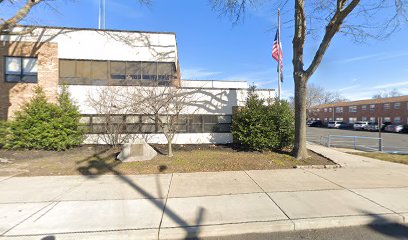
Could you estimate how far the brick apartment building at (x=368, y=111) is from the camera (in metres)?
42.8

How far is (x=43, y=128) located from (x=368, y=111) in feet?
203

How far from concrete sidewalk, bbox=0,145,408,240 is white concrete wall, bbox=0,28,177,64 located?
8736mm

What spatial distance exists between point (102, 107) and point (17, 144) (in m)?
4.15

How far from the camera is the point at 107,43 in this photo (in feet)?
42.5

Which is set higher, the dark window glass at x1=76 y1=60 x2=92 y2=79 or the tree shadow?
the dark window glass at x1=76 y1=60 x2=92 y2=79

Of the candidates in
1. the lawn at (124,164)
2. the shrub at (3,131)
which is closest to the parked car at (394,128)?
the lawn at (124,164)

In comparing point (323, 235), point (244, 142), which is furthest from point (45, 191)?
point (244, 142)

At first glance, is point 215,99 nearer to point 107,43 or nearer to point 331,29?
point 331,29

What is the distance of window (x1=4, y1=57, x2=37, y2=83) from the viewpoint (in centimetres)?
1204

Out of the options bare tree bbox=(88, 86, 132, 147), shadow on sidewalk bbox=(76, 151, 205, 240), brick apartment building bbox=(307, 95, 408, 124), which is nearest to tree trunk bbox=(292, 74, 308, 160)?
shadow on sidewalk bbox=(76, 151, 205, 240)

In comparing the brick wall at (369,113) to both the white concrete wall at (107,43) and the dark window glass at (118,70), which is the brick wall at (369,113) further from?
the dark window glass at (118,70)

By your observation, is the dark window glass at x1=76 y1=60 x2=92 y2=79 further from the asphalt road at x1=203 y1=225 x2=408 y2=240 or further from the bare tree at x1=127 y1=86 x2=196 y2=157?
the asphalt road at x1=203 y1=225 x2=408 y2=240

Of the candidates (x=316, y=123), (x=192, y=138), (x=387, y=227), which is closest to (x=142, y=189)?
(x=387, y=227)

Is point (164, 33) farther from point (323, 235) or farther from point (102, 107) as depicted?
point (323, 235)
